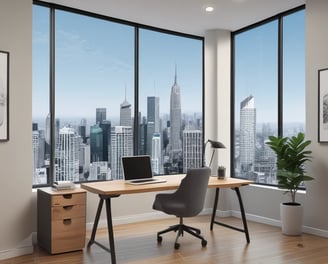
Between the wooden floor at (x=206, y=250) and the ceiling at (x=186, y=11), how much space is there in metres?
2.93

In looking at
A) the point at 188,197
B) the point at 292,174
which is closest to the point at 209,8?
the point at 292,174

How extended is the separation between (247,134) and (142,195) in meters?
1.91

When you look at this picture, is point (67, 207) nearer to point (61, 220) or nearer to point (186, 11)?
point (61, 220)

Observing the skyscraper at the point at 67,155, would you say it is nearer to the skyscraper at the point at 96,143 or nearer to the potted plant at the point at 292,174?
the skyscraper at the point at 96,143

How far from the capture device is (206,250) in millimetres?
4180

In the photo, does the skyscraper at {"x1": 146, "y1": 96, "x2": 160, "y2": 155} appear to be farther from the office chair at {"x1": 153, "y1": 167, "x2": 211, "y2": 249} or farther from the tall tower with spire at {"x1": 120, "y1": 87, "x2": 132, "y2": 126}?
the office chair at {"x1": 153, "y1": 167, "x2": 211, "y2": 249}

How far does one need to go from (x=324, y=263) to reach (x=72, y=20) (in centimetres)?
423

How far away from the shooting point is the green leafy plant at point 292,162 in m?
4.70

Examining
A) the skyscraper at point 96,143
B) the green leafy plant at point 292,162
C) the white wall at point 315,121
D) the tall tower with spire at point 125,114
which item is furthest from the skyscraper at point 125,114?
the white wall at point 315,121

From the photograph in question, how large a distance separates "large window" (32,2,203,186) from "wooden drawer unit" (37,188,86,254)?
85 centimetres

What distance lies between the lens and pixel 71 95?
5207 millimetres

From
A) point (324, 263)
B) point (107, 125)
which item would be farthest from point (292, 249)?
point (107, 125)

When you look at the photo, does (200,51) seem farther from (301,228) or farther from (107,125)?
(301,228)

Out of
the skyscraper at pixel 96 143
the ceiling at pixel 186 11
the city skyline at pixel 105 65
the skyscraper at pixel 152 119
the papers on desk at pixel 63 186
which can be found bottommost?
the papers on desk at pixel 63 186
